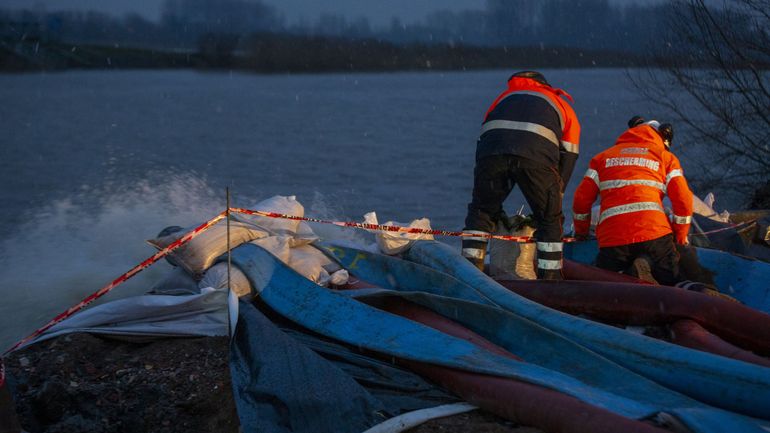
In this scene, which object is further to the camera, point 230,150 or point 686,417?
point 230,150

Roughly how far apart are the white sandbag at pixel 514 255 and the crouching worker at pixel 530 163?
14cm

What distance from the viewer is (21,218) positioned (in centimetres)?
966

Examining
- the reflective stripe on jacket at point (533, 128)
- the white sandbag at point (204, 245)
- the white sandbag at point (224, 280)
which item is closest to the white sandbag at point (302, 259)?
the white sandbag at point (204, 245)

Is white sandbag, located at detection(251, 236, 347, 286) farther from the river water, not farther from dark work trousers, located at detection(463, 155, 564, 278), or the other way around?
the river water

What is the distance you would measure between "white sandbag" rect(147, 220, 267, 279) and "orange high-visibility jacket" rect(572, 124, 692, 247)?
241 cm

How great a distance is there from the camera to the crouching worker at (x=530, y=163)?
5352 mm

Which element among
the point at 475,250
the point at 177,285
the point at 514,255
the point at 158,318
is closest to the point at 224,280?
the point at 177,285

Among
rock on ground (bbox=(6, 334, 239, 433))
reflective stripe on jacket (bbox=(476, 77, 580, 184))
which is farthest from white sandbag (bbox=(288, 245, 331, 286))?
reflective stripe on jacket (bbox=(476, 77, 580, 184))

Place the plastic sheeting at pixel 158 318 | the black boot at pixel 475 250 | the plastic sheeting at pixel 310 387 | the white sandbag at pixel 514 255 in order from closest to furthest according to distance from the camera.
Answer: the plastic sheeting at pixel 310 387, the plastic sheeting at pixel 158 318, the black boot at pixel 475 250, the white sandbag at pixel 514 255

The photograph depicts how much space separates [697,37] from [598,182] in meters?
6.27

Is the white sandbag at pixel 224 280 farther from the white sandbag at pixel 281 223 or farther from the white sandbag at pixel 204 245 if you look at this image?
the white sandbag at pixel 281 223

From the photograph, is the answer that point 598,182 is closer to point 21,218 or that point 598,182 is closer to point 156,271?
point 156,271

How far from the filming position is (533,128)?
536 centimetres

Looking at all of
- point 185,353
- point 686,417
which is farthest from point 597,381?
point 185,353
